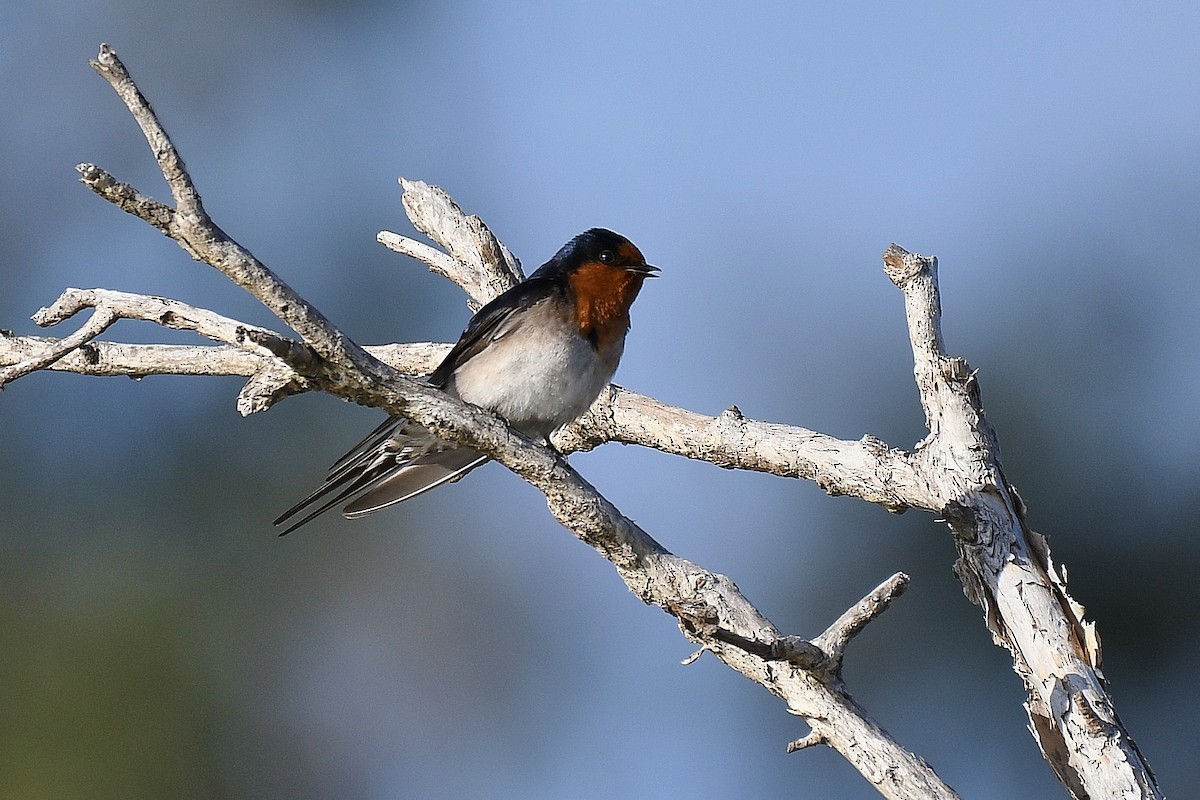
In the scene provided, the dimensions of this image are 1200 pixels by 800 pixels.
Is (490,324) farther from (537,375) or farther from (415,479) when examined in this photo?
(415,479)

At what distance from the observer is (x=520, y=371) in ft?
13.4

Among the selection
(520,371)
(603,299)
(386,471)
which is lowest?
(386,471)

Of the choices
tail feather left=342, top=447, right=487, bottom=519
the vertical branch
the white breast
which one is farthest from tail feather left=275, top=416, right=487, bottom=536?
the vertical branch

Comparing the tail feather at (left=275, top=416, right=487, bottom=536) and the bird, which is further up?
the bird

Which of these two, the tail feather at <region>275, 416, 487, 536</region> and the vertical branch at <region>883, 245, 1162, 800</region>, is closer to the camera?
the vertical branch at <region>883, 245, 1162, 800</region>

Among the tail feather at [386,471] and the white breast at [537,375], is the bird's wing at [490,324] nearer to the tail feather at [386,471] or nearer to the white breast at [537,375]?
the white breast at [537,375]

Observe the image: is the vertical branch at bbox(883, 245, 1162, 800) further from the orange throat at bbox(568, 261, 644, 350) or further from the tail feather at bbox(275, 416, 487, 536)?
the tail feather at bbox(275, 416, 487, 536)

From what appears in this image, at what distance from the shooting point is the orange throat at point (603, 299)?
427cm

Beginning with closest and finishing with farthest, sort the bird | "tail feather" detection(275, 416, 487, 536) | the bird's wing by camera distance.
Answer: "tail feather" detection(275, 416, 487, 536) → the bird → the bird's wing

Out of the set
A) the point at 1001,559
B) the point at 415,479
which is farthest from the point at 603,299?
the point at 1001,559

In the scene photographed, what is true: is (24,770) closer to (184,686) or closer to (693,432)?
(184,686)

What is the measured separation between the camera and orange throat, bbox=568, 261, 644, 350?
4270mm

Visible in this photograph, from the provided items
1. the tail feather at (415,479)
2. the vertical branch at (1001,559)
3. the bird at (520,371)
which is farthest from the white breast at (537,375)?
the vertical branch at (1001,559)

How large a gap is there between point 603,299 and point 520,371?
43 cm
